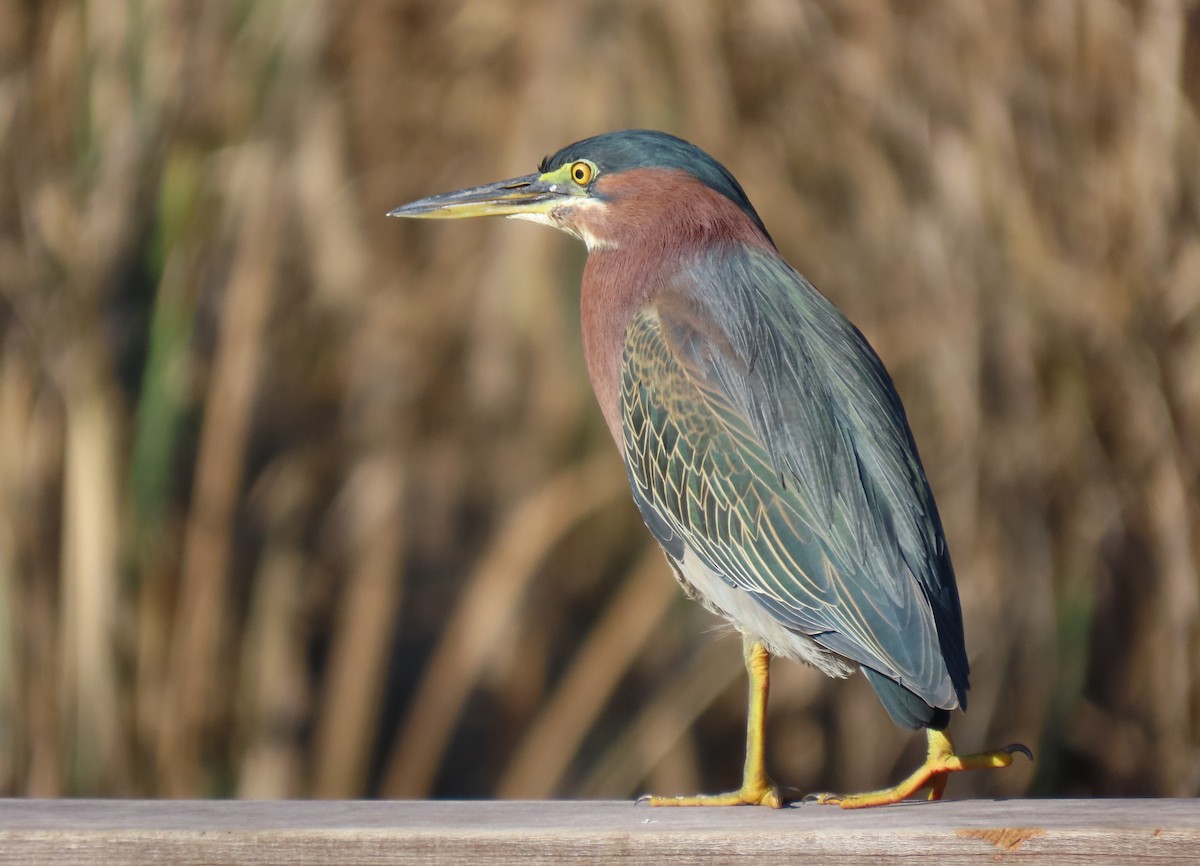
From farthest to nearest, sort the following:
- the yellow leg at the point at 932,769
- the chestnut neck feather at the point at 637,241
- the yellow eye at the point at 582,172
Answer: the yellow eye at the point at 582,172 → the chestnut neck feather at the point at 637,241 → the yellow leg at the point at 932,769

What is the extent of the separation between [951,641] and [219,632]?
2.03 metres

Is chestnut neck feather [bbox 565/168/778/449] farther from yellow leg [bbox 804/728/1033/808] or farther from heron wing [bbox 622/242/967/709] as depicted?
yellow leg [bbox 804/728/1033/808]

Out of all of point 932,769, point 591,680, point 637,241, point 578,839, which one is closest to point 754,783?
point 932,769

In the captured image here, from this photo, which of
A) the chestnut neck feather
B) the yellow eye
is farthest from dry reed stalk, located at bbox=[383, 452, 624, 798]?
the yellow eye

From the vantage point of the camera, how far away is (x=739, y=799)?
1810mm

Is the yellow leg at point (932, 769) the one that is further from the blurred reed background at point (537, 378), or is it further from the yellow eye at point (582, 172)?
the blurred reed background at point (537, 378)

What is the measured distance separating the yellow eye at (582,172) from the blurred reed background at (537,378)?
1.00 meters

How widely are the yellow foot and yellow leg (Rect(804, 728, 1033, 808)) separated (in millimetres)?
58

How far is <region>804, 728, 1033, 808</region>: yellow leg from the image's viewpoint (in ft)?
5.57

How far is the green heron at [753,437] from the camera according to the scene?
5.90ft

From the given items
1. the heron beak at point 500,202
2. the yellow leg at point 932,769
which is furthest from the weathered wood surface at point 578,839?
the heron beak at point 500,202

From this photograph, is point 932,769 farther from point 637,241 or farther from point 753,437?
point 637,241

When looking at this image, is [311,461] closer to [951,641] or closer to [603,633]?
[603,633]

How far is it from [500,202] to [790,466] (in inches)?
28.4
